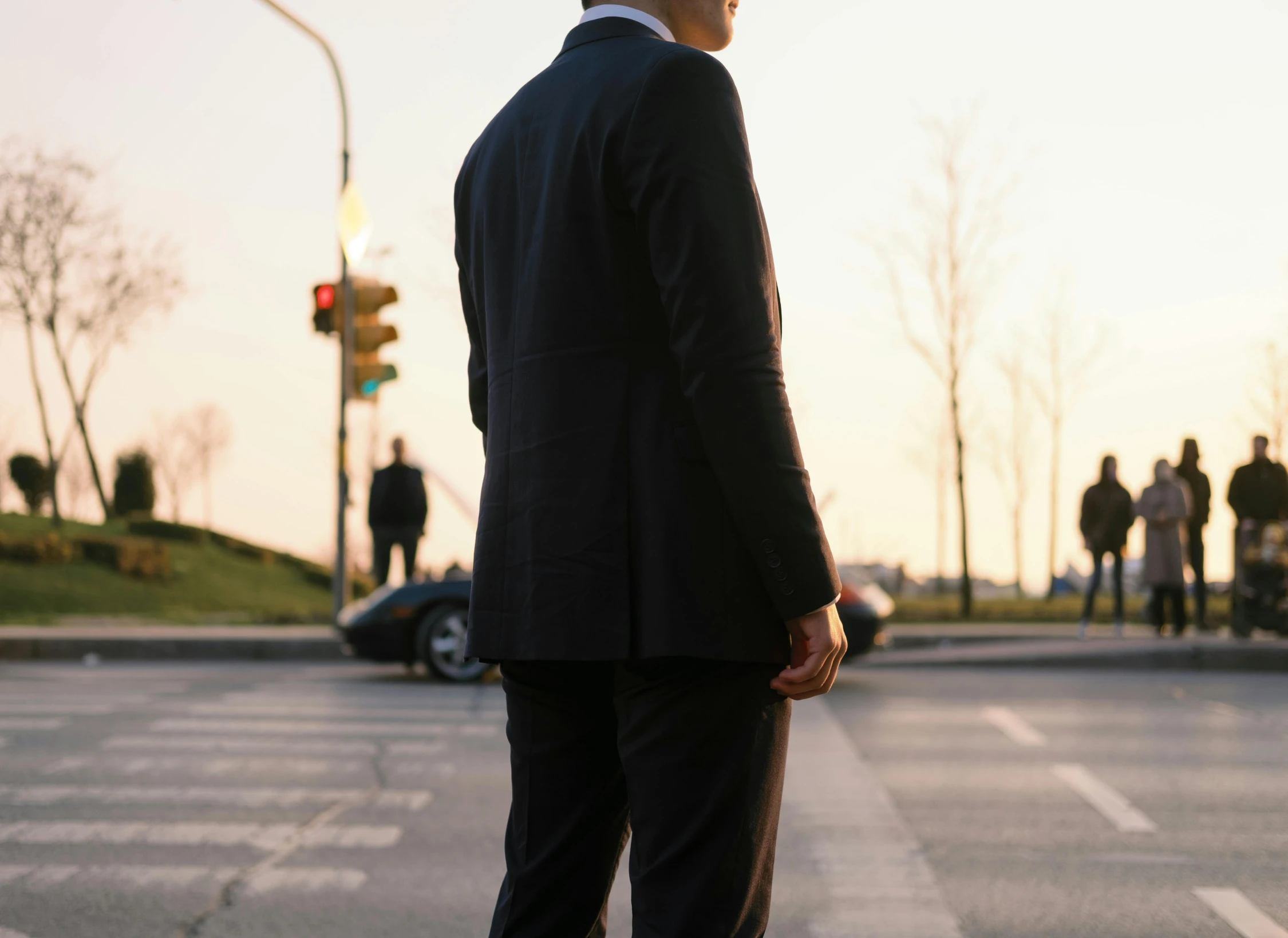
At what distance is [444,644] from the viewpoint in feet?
37.3

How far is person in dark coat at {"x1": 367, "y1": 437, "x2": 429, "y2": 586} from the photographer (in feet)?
49.5

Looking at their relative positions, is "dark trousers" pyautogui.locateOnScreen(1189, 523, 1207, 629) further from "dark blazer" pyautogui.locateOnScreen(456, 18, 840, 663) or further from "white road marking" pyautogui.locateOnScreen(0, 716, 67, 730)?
"dark blazer" pyautogui.locateOnScreen(456, 18, 840, 663)

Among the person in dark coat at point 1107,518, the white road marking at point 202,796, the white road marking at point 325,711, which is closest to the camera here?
the white road marking at point 202,796

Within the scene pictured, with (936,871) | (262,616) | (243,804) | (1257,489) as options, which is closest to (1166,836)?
(936,871)

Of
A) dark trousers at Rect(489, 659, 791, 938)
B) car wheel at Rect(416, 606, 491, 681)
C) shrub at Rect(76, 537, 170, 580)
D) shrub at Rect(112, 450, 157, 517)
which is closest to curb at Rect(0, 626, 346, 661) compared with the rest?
car wheel at Rect(416, 606, 491, 681)

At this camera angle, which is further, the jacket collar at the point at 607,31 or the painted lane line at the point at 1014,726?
the painted lane line at the point at 1014,726

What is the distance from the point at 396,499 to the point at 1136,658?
7243mm

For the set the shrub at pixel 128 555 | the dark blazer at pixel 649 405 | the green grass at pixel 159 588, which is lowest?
the green grass at pixel 159 588

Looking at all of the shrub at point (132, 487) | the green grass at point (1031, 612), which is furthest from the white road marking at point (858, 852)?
the shrub at point (132, 487)

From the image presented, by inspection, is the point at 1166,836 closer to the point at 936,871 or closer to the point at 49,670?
the point at 936,871

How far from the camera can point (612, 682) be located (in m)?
2.10

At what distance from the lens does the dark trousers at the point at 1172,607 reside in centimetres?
1452

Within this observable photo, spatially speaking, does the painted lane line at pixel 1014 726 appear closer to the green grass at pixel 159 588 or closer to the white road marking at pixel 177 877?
the white road marking at pixel 177 877

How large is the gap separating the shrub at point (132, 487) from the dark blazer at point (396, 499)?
27976mm
